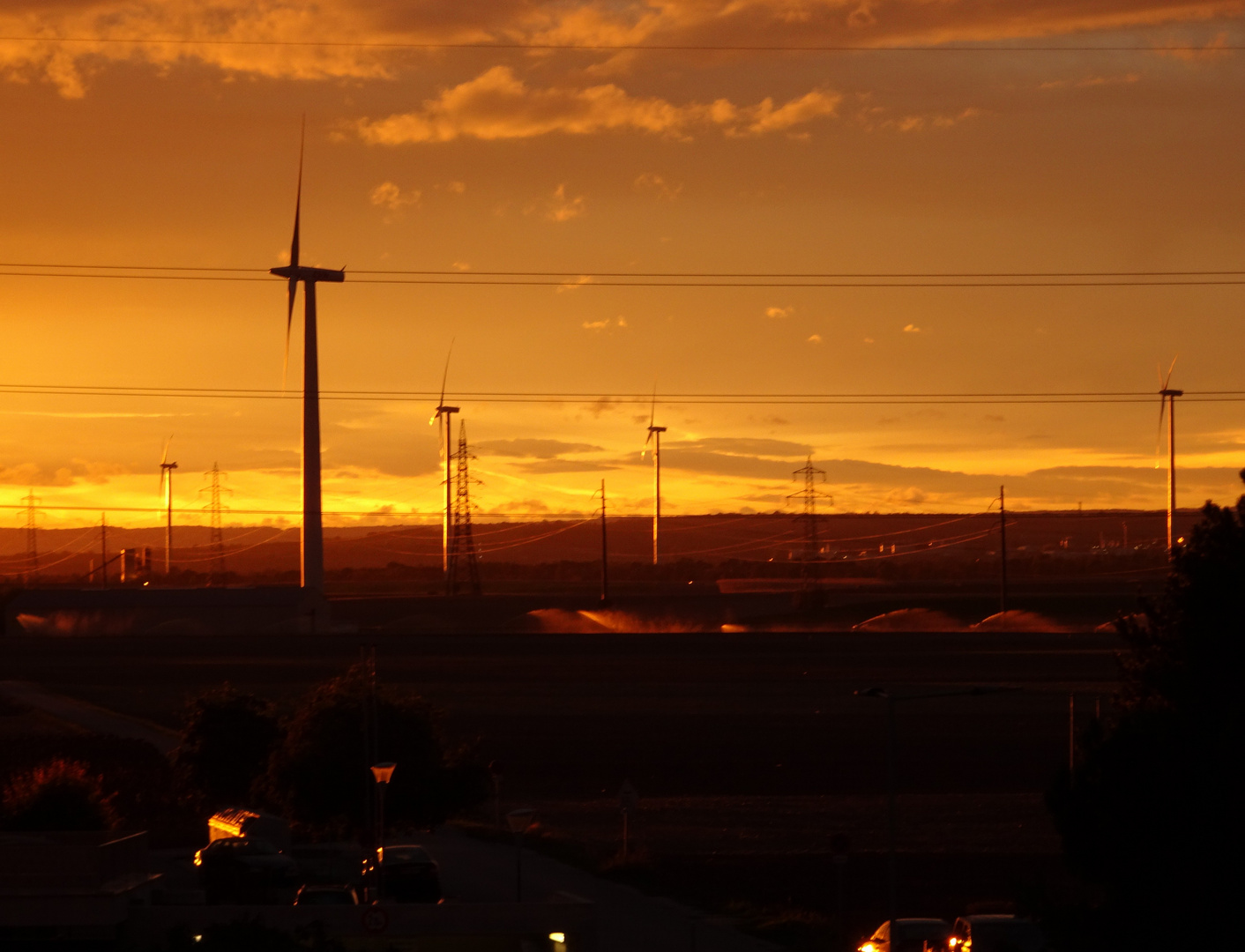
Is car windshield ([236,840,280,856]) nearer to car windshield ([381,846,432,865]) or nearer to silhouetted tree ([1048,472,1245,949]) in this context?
car windshield ([381,846,432,865])

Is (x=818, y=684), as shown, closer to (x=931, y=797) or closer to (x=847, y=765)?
(x=847, y=765)

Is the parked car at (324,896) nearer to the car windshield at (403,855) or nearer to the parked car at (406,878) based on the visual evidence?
the parked car at (406,878)

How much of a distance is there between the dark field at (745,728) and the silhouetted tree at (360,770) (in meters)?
4.10

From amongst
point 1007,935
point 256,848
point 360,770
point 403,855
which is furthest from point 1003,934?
point 360,770

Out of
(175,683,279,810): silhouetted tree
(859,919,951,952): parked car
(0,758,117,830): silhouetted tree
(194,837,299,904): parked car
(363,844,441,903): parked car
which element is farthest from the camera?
(175,683,279,810): silhouetted tree

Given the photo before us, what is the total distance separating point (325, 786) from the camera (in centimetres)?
3834

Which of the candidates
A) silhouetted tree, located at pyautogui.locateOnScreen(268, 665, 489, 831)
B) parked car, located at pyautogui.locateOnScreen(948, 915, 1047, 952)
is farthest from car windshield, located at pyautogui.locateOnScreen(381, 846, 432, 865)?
parked car, located at pyautogui.locateOnScreen(948, 915, 1047, 952)

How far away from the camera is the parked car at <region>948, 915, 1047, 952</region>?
24500mm

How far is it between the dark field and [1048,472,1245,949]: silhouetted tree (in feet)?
6.59

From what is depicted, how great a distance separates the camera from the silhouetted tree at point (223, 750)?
149 ft

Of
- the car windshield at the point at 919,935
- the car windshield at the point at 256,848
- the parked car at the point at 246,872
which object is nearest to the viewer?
the car windshield at the point at 919,935

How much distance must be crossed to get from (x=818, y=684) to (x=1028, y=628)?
4781 centimetres

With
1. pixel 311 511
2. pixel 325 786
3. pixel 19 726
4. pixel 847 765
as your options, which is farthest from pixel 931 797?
pixel 311 511

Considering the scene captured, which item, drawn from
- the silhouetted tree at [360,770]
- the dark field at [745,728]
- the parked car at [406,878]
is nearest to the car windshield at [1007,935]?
the dark field at [745,728]
